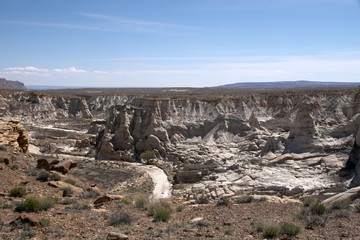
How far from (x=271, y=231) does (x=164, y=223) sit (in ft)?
11.5

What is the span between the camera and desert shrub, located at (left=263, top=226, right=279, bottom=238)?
872cm

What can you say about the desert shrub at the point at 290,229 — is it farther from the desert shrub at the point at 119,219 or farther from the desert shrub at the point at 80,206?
the desert shrub at the point at 80,206

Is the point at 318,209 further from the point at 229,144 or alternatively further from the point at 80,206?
the point at 229,144

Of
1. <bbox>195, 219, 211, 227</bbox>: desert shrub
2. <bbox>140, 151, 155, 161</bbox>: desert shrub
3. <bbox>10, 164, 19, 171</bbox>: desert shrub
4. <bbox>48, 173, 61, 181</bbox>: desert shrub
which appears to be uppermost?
<bbox>10, 164, 19, 171</bbox>: desert shrub

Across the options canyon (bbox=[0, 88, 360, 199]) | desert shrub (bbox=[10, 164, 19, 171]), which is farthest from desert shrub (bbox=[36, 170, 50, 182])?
canyon (bbox=[0, 88, 360, 199])

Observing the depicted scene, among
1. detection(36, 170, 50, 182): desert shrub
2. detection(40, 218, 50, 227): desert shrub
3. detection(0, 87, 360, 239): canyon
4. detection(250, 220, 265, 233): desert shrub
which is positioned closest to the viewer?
detection(40, 218, 50, 227): desert shrub

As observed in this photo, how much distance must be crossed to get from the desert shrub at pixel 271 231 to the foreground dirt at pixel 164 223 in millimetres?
163

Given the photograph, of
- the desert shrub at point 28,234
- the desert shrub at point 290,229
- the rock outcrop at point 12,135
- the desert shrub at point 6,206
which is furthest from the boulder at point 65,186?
the desert shrub at point 290,229

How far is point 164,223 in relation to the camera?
10.3m

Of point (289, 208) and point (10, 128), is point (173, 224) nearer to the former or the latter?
point (289, 208)

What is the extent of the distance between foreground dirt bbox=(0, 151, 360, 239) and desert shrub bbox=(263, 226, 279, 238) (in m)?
0.16

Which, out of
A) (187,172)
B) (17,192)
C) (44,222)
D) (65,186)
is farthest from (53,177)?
(187,172)

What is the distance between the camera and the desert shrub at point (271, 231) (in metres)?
8.72

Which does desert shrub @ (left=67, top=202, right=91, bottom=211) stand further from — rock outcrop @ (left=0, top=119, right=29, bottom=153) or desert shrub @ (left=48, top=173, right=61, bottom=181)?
rock outcrop @ (left=0, top=119, right=29, bottom=153)
